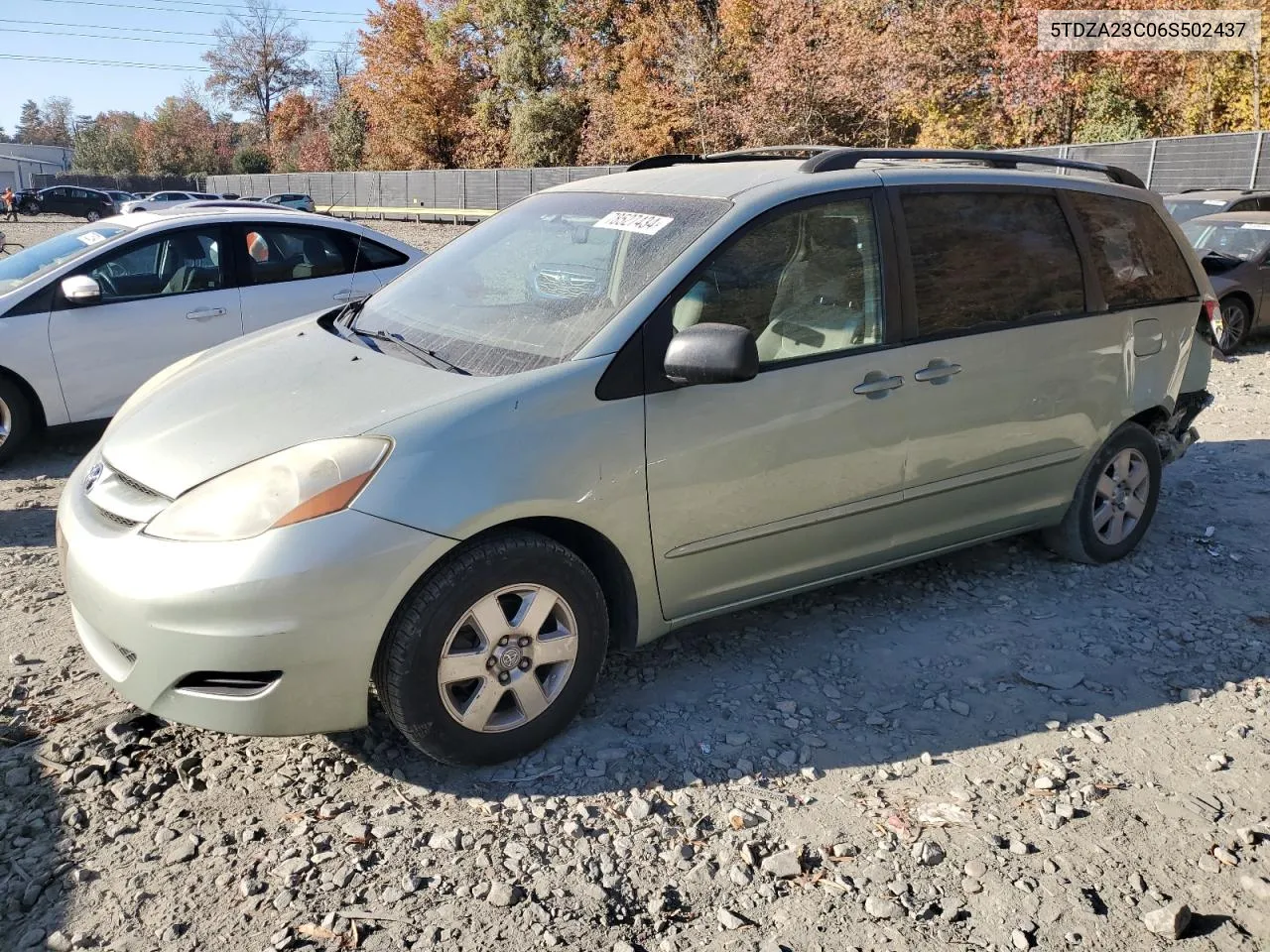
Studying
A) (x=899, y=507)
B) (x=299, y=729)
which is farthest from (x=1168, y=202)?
(x=299, y=729)

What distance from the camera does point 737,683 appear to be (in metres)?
3.71

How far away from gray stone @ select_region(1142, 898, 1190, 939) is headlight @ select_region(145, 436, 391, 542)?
2356 mm

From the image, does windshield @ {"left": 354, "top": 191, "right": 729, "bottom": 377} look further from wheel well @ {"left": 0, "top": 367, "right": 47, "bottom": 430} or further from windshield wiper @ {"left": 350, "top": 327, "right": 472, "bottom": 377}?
wheel well @ {"left": 0, "top": 367, "right": 47, "bottom": 430}

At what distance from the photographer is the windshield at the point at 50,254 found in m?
6.57

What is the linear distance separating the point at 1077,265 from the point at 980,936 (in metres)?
3.01

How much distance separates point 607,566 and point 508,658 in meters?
0.46

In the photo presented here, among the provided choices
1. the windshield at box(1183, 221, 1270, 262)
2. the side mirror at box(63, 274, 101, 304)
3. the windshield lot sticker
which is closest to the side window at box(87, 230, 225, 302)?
the side mirror at box(63, 274, 101, 304)

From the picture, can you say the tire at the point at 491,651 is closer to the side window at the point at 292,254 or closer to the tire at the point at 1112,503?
the tire at the point at 1112,503

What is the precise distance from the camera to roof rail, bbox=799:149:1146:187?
3854 millimetres

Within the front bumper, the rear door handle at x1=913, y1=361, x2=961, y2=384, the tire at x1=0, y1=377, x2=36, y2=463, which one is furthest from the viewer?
the tire at x1=0, y1=377, x2=36, y2=463

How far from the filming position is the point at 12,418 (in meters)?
6.26

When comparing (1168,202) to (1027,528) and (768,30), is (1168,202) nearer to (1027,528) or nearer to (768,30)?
(1027,528)

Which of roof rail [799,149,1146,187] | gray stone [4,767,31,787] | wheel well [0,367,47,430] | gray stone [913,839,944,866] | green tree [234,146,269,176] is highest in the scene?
green tree [234,146,269,176]

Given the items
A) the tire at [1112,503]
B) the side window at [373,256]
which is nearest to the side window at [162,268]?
the side window at [373,256]
